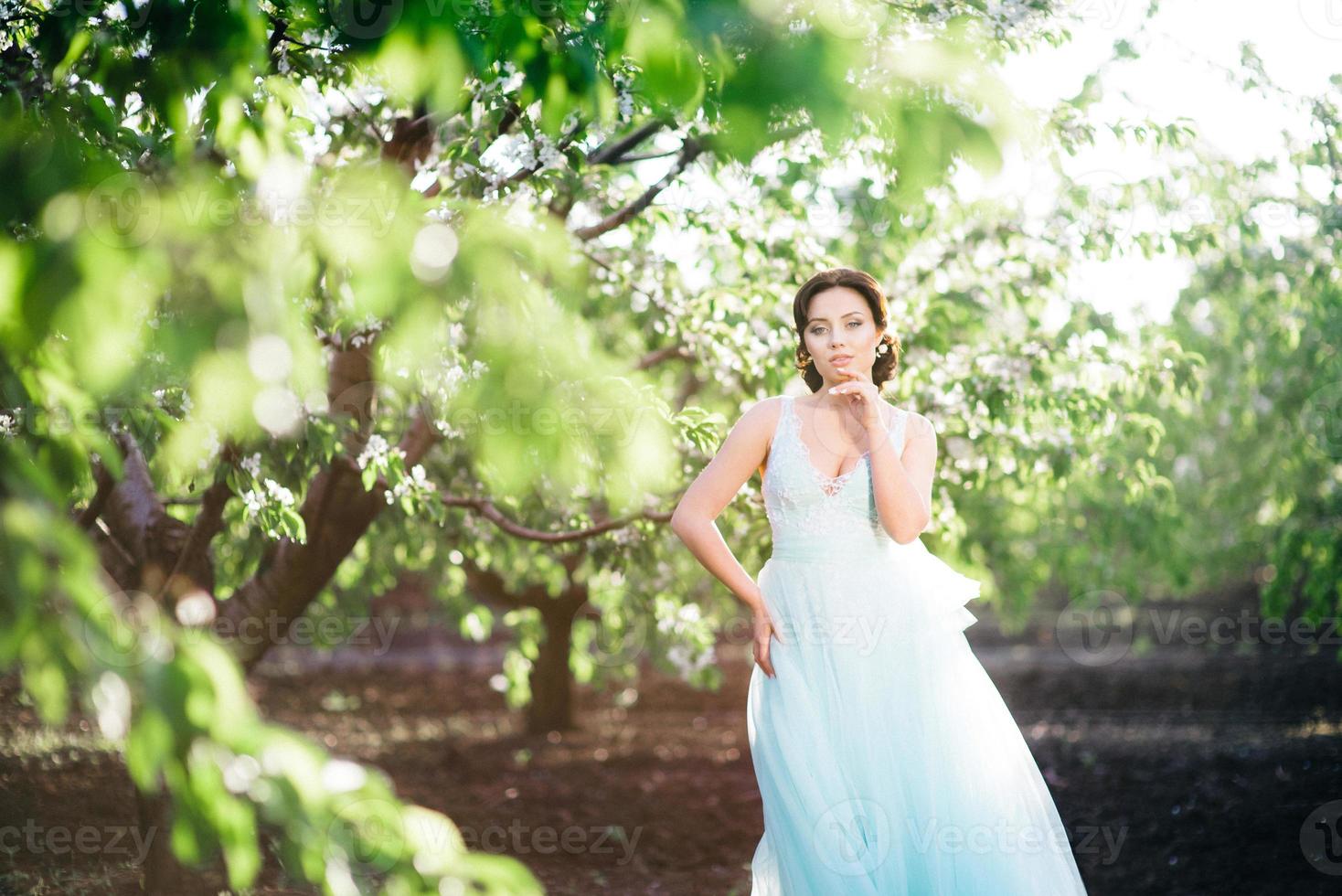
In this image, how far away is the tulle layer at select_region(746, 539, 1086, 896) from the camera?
11.7ft

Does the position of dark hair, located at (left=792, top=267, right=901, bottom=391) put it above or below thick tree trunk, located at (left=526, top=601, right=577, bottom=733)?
above

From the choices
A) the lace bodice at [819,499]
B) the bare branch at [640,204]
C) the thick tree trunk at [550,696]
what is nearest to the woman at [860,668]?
the lace bodice at [819,499]

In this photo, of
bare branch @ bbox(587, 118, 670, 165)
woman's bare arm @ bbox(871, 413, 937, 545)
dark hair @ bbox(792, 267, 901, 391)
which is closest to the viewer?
woman's bare arm @ bbox(871, 413, 937, 545)

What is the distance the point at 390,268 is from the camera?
1.51 meters

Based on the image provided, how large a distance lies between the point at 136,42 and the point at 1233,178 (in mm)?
6924

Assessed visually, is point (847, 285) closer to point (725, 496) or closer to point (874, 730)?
point (725, 496)

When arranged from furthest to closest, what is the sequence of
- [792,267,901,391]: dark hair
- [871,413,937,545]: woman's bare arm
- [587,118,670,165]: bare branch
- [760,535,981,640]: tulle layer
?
[587,118,670,165]: bare branch, [792,267,901,391]: dark hair, [760,535,981,640]: tulle layer, [871,413,937,545]: woman's bare arm

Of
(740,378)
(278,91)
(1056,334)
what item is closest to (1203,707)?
(1056,334)

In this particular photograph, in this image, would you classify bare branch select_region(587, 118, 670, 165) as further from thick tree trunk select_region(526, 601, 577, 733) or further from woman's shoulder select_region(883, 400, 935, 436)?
thick tree trunk select_region(526, 601, 577, 733)

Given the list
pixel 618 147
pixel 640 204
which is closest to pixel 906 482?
pixel 640 204

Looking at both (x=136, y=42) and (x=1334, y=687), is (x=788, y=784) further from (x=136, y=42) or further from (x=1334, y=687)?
(x=1334, y=687)

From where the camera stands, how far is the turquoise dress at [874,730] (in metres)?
3.56

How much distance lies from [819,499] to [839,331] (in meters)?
0.55

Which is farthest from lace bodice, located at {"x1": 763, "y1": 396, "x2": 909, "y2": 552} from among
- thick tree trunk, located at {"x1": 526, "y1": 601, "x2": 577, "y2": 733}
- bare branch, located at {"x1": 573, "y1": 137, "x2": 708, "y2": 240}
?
thick tree trunk, located at {"x1": 526, "y1": 601, "x2": 577, "y2": 733}
